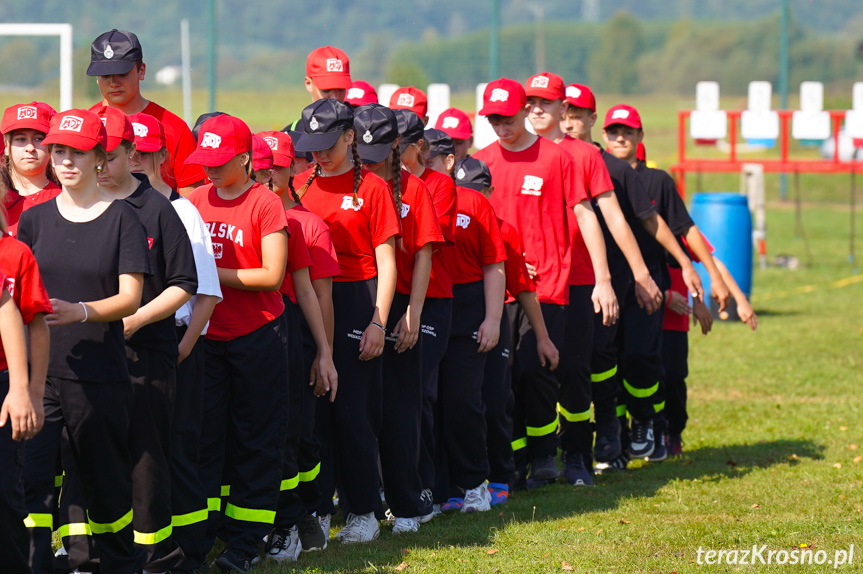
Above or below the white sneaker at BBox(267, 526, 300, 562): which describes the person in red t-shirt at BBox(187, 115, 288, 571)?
above

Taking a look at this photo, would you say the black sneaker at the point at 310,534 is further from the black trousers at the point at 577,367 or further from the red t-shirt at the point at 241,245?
the black trousers at the point at 577,367

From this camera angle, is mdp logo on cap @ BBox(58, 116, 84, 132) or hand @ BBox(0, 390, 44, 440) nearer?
hand @ BBox(0, 390, 44, 440)

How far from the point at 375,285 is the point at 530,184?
160cm

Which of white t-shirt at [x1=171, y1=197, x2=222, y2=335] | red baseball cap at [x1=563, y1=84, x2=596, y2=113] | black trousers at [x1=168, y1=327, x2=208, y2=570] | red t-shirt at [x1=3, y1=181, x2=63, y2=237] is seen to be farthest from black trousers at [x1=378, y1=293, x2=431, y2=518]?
red baseball cap at [x1=563, y1=84, x2=596, y2=113]

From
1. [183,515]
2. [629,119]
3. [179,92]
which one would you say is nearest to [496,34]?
[179,92]

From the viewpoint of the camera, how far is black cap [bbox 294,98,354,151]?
5.37 m

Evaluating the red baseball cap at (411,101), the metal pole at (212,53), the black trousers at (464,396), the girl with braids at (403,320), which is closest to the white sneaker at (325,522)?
the girl with braids at (403,320)

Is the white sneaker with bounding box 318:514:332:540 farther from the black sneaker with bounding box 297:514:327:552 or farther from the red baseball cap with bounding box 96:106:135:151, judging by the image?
the red baseball cap with bounding box 96:106:135:151

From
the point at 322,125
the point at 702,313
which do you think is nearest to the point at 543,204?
the point at 702,313

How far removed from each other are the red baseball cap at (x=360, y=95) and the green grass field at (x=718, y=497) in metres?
2.76

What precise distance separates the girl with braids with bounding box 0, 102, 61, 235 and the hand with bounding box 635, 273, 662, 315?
3.48 metres

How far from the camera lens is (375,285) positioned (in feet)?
18.6

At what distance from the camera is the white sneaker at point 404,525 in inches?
232

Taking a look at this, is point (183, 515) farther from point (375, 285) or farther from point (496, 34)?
point (496, 34)
